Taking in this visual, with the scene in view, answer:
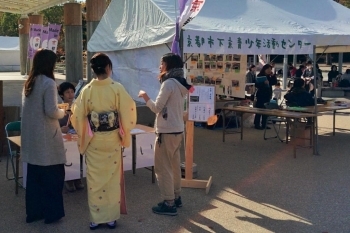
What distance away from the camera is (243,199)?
18.1 feet

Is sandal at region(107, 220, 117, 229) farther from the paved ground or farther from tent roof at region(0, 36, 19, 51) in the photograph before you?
tent roof at region(0, 36, 19, 51)

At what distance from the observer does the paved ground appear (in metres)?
Answer: 4.63

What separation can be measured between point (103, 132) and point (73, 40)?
13537mm

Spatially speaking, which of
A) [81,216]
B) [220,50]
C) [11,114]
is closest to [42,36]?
[11,114]

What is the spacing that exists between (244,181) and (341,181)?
1.34 m

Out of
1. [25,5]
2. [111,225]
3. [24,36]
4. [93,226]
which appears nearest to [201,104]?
[111,225]

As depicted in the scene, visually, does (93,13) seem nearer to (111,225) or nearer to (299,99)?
(299,99)

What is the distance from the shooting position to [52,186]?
14.8 feet

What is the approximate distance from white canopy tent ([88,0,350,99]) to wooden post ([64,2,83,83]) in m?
8.35

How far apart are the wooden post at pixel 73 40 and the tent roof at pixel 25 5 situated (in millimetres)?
1463

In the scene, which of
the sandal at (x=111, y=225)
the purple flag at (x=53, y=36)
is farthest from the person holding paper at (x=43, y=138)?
the purple flag at (x=53, y=36)

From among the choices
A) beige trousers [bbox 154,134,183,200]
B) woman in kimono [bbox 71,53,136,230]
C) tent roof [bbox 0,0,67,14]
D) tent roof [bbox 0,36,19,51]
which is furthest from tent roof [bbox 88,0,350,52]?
tent roof [bbox 0,36,19,51]

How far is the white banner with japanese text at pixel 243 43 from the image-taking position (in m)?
6.23

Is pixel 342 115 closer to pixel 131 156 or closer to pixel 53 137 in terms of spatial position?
pixel 131 156
